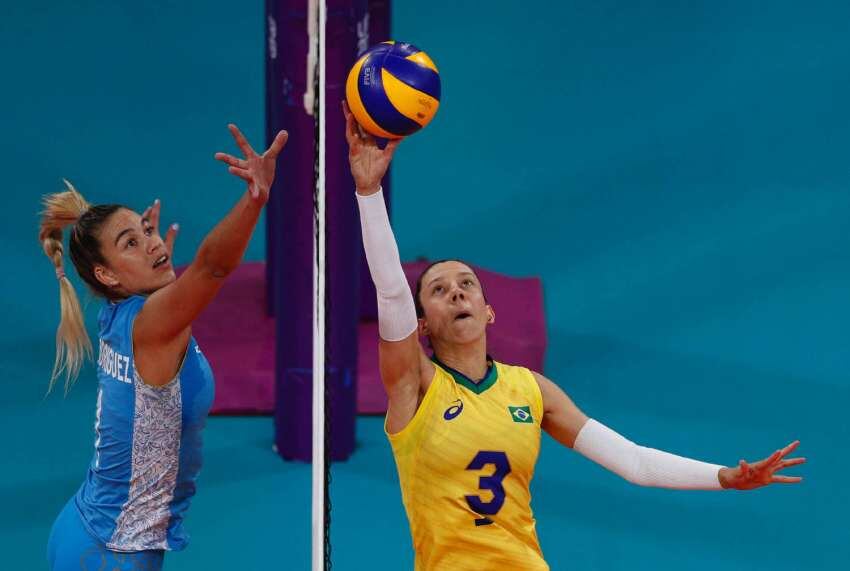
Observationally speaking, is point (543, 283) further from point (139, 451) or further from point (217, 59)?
point (139, 451)

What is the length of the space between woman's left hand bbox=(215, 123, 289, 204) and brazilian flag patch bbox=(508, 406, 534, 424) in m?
1.07

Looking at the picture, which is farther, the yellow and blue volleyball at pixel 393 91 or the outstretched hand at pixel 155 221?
the outstretched hand at pixel 155 221

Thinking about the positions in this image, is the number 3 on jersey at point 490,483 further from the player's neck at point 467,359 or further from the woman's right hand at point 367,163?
the woman's right hand at point 367,163

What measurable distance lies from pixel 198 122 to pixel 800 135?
15.6 ft

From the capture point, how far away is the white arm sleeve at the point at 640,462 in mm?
4812

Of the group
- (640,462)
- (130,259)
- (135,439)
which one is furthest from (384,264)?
(640,462)

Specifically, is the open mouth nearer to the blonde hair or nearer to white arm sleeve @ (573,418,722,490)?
the blonde hair

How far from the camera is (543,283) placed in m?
10.4

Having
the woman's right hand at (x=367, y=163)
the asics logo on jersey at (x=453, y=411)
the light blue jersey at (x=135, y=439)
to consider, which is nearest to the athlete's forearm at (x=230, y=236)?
the woman's right hand at (x=367, y=163)

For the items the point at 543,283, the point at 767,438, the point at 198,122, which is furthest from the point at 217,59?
the point at 767,438

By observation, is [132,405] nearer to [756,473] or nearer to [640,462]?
[640,462]

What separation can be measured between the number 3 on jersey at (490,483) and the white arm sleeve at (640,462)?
1.13ft

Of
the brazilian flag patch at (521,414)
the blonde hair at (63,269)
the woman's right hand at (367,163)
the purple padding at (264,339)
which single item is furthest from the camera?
the purple padding at (264,339)

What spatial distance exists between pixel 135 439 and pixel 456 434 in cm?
101
